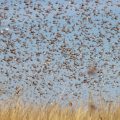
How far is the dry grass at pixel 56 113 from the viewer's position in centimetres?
520

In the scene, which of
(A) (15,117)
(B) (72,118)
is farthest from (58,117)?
(A) (15,117)

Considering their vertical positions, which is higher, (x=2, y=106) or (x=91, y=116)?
(x=91, y=116)

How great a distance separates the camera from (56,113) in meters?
5.36

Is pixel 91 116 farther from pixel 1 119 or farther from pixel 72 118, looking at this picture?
pixel 1 119

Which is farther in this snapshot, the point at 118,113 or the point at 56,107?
the point at 56,107

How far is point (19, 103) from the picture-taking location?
5.73 m

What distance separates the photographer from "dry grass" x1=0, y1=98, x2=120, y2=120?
5.20m

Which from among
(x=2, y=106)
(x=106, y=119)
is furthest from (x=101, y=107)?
(x=2, y=106)

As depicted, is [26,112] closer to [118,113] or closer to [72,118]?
[72,118]

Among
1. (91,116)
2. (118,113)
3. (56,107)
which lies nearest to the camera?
(91,116)

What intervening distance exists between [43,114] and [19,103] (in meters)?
0.51

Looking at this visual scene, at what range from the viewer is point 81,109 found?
554 cm

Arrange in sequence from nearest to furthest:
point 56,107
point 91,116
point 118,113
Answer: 1. point 91,116
2. point 118,113
3. point 56,107

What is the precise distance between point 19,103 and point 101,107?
3.90 ft
